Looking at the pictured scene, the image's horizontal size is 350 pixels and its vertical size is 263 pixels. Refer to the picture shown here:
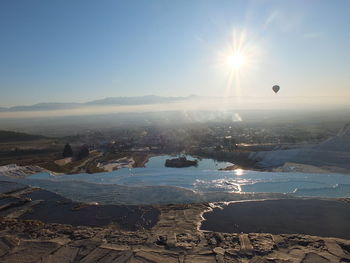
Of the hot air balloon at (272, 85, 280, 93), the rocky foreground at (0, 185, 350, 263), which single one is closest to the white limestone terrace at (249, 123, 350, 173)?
the hot air balloon at (272, 85, 280, 93)

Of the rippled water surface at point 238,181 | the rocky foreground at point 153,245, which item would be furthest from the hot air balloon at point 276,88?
the rocky foreground at point 153,245

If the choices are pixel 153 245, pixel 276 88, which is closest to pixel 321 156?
pixel 276 88

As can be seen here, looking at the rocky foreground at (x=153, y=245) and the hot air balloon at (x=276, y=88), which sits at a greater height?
the hot air balloon at (x=276, y=88)

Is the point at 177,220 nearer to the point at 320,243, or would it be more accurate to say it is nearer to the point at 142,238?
the point at 142,238

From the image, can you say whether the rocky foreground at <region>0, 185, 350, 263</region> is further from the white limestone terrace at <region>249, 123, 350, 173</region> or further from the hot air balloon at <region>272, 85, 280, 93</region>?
the white limestone terrace at <region>249, 123, 350, 173</region>

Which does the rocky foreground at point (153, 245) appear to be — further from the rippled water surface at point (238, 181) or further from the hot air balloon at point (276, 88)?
the hot air balloon at point (276, 88)

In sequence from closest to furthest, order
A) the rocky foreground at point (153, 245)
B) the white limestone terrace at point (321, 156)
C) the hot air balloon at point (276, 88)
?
the rocky foreground at point (153, 245)
the hot air balloon at point (276, 88)
the white limestone terrace at point (321, 156)

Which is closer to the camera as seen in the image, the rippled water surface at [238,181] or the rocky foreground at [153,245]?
the rocky foreground at [153,245]
